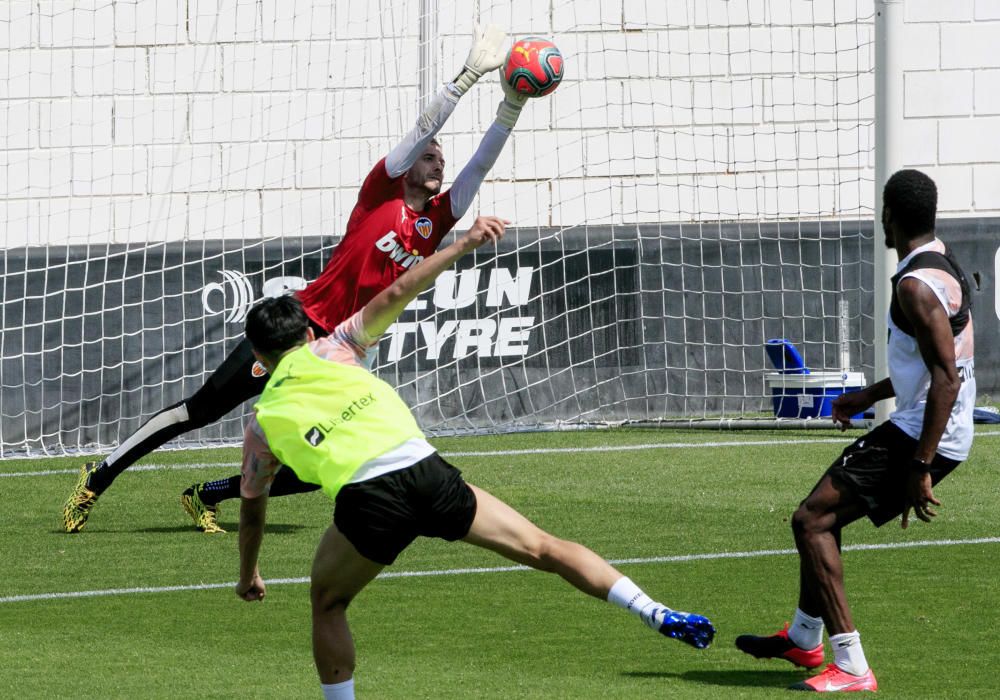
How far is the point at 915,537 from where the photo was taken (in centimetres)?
877

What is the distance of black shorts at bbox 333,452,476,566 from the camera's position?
16.1ft

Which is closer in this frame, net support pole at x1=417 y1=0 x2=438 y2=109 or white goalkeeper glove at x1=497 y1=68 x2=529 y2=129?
white goalkeeper glove at x1=497 y1=68 x2=529 y2=129

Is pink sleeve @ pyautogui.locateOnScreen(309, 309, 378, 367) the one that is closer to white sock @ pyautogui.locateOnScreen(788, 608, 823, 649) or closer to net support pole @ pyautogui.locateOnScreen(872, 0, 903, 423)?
white sock @ pyautogui.locateOnScreen(788, 608, 823, 649)

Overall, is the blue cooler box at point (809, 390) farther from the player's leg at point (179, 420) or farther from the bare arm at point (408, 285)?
the bare arm at point (408, 285)

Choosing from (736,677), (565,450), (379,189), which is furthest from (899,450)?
(565,450)

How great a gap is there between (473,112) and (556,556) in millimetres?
10150

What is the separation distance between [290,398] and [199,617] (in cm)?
233

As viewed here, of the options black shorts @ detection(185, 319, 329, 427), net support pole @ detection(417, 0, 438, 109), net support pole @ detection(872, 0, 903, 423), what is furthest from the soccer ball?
net support pole @ detection(417, 0, 438, 109)

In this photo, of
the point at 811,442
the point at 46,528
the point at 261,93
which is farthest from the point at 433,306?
the point at 46,528

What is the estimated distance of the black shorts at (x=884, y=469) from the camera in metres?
5.68

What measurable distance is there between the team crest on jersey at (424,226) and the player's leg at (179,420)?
3.65 feet

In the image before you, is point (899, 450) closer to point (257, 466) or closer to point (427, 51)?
point (257, 466)

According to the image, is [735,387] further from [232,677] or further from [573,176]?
[232,677]

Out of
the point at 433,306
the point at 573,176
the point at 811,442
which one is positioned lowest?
the point at 811,442
